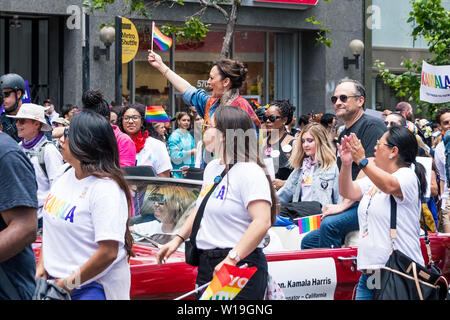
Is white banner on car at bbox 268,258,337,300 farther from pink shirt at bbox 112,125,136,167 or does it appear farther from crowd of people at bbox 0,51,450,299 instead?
pink shirt at bbox 112,125,136,167

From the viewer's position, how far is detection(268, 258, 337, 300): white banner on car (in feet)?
17.8

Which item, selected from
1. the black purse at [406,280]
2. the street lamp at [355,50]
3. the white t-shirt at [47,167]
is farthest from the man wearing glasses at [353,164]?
the street lamp at [355,50]

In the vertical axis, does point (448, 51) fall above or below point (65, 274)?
above

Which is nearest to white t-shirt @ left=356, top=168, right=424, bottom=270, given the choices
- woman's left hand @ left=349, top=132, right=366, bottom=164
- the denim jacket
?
woman's left hand @ left=349, top=132, right=366, bottom=164

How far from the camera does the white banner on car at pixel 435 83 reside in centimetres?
1190

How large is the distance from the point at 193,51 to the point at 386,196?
619 inches

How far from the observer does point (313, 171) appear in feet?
24.5

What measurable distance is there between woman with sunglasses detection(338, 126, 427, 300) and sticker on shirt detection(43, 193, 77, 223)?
207 centimetres

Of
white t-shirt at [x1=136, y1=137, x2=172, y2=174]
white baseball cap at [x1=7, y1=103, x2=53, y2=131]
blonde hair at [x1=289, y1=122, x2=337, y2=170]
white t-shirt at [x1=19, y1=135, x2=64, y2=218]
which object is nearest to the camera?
white t-shirt at [x1=19, y1=135, x2=64, y2=218]

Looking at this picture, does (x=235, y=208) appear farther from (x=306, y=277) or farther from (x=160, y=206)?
(x=160, y=206)

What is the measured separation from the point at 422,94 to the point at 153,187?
732 cm

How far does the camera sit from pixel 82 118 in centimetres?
384
